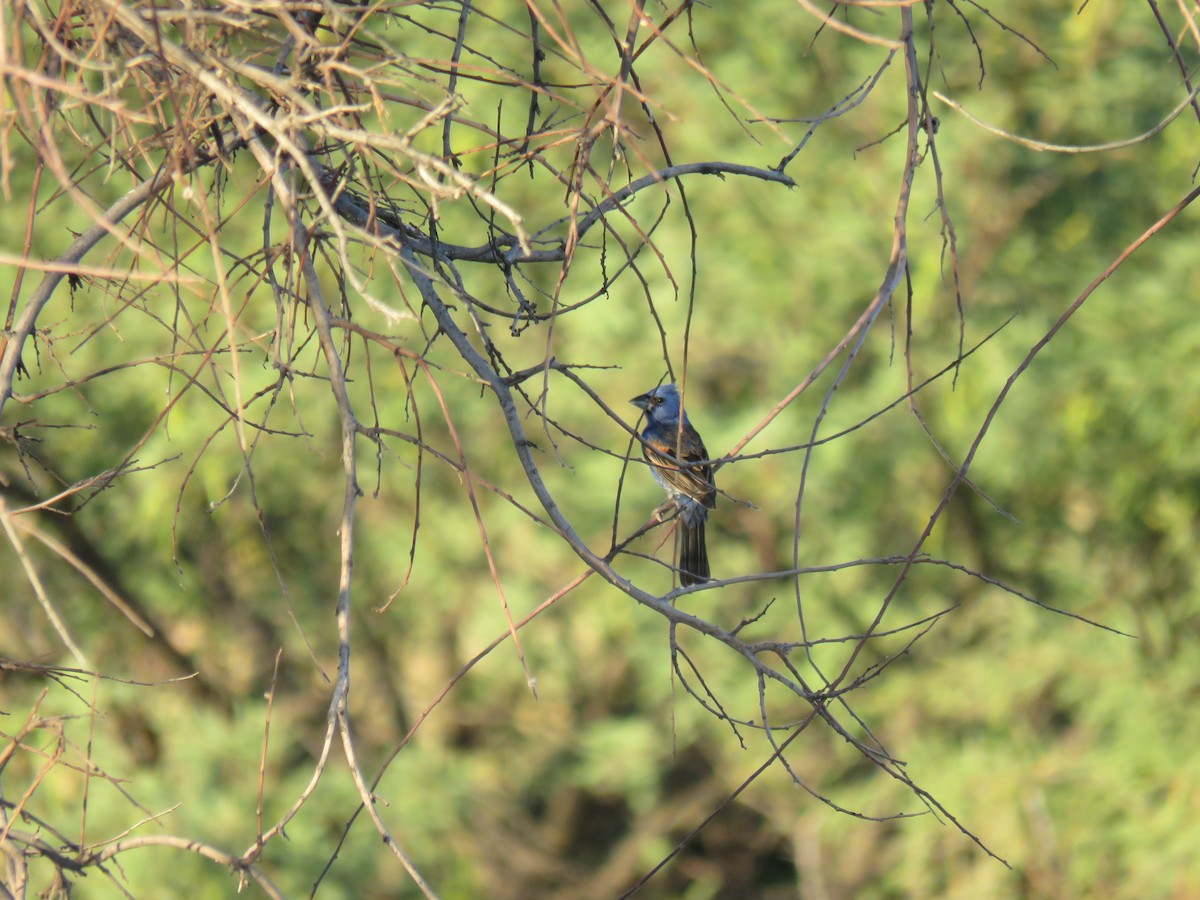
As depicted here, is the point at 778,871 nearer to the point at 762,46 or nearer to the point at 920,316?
the point at 920,316

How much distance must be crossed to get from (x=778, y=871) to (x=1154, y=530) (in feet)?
10.5

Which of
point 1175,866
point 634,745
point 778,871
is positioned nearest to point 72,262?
point 634,745

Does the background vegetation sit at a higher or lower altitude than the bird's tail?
higher

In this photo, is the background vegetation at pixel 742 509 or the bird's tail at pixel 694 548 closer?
the bird's tail at pixel 694 548

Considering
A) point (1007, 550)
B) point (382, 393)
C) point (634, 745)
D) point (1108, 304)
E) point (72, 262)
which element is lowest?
point (72, 262)

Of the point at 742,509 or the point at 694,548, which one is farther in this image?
the point at 742,509

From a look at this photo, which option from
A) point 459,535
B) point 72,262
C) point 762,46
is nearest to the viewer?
point 72,262

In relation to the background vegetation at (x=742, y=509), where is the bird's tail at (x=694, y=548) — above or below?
below

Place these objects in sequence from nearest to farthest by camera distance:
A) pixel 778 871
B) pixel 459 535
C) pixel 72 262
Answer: pixel 72 262 < pixel 459 535 < pixel 778 871

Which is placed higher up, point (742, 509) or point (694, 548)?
point (742, 509)

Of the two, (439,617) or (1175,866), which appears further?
(439,617)

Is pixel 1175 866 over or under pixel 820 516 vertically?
under

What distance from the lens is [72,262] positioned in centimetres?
214

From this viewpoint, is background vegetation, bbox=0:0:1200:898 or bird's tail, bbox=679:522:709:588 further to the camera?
background vegetation, bbox=0:0:1200:898
